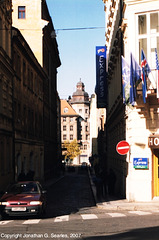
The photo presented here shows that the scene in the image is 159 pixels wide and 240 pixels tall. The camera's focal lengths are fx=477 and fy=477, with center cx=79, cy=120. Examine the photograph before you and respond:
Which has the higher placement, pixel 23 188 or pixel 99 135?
pixel 99 135

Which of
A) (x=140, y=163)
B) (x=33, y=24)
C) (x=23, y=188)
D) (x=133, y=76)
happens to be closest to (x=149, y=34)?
(x=133, y=76)

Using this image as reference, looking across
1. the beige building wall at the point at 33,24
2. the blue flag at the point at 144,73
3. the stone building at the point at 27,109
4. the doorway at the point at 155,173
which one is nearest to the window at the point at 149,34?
the blue flag at the point at 144,73

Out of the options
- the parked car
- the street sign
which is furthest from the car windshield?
the street sign

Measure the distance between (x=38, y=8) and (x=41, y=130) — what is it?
42.3ft

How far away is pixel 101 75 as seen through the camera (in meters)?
40.1

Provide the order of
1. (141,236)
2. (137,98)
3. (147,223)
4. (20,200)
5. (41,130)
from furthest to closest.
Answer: (41,130) < (137,98) < (20,200) < (147,223) < (141,236)

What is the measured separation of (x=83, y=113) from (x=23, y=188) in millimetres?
148714

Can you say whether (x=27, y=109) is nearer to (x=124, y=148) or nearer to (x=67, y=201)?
(x=67, y=201)

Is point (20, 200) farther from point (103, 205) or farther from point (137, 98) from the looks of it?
point (137, 98)

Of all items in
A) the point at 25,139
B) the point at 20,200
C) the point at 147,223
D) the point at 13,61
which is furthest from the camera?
the point at 25,139

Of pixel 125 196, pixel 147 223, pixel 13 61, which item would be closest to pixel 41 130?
pixel 13 61

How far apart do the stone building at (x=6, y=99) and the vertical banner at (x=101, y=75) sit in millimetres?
10751

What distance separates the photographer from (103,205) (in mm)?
20953

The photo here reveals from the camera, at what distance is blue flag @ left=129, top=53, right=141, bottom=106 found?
1983 cm
